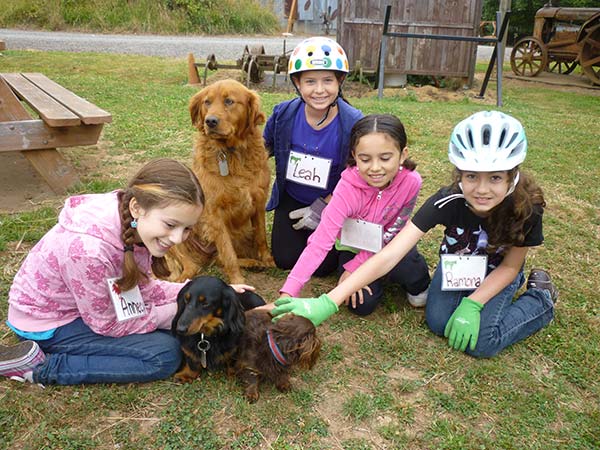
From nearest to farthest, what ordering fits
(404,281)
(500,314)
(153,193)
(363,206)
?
(153,193), (500,314), (363,206), (404,281)

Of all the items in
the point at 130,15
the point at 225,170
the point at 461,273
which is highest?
the point at 130,15

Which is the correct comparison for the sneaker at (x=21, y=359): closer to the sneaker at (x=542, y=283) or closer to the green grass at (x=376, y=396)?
the green grass at (x=376, y=396)

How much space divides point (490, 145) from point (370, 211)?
37.5 inches

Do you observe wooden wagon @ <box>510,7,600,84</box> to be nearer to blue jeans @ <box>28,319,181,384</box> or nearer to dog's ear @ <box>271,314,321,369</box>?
dog's ear @ <box>271,314,321,369</box>

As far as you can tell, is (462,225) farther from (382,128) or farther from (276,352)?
(276,352)

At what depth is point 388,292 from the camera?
358cm

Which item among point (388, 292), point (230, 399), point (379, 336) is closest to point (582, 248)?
point (388, 292)

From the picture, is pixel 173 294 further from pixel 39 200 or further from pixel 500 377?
pixel 39 200

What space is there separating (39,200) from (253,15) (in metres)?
21.3

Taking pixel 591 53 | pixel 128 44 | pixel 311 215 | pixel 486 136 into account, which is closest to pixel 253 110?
pixel 311 215

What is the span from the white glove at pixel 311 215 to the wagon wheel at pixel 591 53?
1425 centimetres

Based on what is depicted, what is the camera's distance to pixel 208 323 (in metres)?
2.37

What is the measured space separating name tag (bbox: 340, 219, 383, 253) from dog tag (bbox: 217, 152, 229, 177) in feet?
3.06

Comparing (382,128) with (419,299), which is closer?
(382,128)
